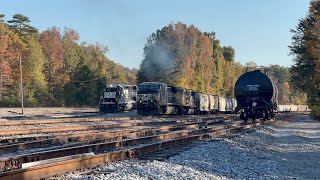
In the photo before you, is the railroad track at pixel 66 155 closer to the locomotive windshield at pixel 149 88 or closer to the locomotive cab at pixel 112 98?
the locomotive windshield at pixel 149 88

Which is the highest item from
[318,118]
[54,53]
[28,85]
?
[54,53]

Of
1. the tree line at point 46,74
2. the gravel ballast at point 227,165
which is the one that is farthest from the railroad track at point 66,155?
the tree line at point 46,74

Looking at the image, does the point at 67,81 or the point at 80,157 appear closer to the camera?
the point at 80,157

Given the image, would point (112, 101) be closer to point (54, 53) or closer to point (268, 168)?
point (268, 168)

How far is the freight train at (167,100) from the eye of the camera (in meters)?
34.4

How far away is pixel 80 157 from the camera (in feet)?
27.7

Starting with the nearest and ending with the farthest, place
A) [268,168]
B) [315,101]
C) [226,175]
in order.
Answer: [226,175], [268,168], [315,101]

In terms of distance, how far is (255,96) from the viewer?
26906mm

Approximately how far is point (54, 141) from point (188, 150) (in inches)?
177

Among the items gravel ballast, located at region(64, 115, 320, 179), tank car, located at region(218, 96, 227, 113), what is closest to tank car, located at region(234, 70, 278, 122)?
gravel ballast, located at region(64, 115, 320, 179)

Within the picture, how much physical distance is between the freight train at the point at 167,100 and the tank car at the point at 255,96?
885cm

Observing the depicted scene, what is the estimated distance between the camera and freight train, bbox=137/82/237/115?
34.4 meters

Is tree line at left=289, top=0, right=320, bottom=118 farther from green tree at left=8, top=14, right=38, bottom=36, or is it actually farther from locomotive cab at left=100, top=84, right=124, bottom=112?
green tree at left=8, top=14, right=38, bottom=36

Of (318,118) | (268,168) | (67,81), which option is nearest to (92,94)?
(67,81)
